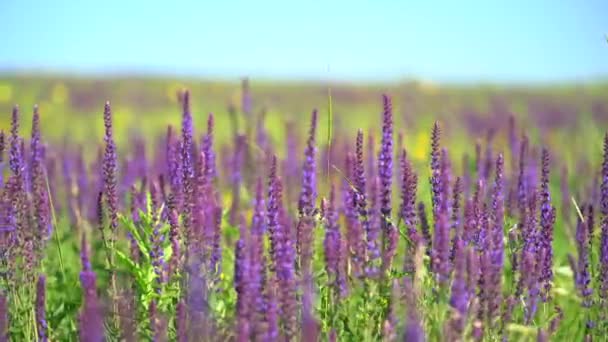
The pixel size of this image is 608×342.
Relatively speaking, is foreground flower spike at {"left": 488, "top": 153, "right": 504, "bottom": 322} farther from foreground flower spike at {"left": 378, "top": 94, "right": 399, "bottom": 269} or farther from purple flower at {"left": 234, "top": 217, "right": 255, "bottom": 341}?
purple flower at {"left": 234, "top": 217, "right": 255, "bottom": 341}

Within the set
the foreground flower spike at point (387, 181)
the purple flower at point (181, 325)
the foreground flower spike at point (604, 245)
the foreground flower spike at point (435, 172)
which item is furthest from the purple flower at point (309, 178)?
the foreground flower spike at point (604, 245)

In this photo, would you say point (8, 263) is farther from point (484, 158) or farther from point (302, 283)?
point (484, 158)

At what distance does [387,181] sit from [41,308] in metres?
1.68

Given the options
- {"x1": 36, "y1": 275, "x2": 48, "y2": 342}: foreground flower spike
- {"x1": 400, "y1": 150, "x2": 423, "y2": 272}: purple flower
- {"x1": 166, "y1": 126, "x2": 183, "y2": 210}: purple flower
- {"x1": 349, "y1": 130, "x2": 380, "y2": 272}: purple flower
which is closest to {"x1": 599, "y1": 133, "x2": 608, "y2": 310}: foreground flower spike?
{"x1": 400, "y1": 150, "x2": 423, "y2": 272}: purple flower

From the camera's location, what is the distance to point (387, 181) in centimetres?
402

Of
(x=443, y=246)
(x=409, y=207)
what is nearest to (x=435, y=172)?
(x=409, y=207)

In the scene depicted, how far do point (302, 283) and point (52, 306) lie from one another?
2.26 metres

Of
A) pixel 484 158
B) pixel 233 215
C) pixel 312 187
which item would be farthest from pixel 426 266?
pixel 484 158

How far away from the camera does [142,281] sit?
449 centimetres

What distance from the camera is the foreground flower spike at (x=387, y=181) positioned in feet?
12.7

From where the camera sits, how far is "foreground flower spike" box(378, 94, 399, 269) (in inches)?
153

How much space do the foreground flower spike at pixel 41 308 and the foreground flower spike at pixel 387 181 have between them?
59.2 inches

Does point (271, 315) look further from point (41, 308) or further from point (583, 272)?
point (583, 272)

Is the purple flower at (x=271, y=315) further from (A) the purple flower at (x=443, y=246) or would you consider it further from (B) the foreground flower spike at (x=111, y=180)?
(B) the foreground flower spike at (x=111, y=180)
